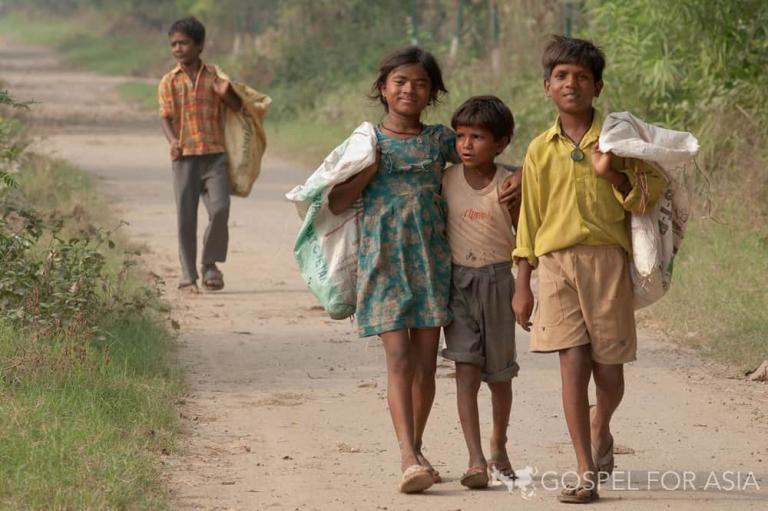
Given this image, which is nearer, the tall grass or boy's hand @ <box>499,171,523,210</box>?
the tall grass

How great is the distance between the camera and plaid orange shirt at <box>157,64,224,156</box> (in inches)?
393

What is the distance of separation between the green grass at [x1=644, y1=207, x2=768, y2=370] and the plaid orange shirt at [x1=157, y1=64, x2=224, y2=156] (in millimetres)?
3006

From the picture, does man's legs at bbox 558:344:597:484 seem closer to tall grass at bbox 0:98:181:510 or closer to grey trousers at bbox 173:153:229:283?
tall grass at bbox 0:98:181:510

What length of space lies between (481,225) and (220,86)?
4.86 metres

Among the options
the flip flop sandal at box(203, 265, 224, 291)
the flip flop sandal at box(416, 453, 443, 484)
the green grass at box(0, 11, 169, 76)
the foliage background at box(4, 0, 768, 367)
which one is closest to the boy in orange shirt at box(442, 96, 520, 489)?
the flip flop sandal at box(416, 453, 443, 484)

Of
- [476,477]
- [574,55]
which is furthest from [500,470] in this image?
[574,55]

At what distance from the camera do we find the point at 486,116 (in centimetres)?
538

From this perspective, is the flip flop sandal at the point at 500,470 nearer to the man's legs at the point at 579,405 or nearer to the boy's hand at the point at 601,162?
the man's legs at the point at 579,405

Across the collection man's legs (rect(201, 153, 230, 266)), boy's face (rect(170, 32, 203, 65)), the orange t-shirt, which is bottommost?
man's legs (rect(201, 153, 230, 266))

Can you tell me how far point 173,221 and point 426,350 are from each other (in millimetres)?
8657

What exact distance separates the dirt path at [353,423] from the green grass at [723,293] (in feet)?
0.74

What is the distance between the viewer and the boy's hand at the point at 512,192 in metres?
5.40

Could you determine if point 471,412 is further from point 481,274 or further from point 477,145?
point 477,145

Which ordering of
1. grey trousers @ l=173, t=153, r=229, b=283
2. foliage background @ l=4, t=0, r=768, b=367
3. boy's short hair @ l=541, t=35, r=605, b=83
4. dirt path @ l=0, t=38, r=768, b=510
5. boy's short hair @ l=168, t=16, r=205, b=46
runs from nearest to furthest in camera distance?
1. boy's short hair @ l=541, t=35, r=605, b=83
2. dirt path @ l=0, t=38, r=768, b=510
3. foliage background @ l=4, t=0, r=768, b=367
4. boy's short hair @ l=168, t=16, r=205, b=46
5. grey trousers @ l=173, t=153, r=229, b=283
